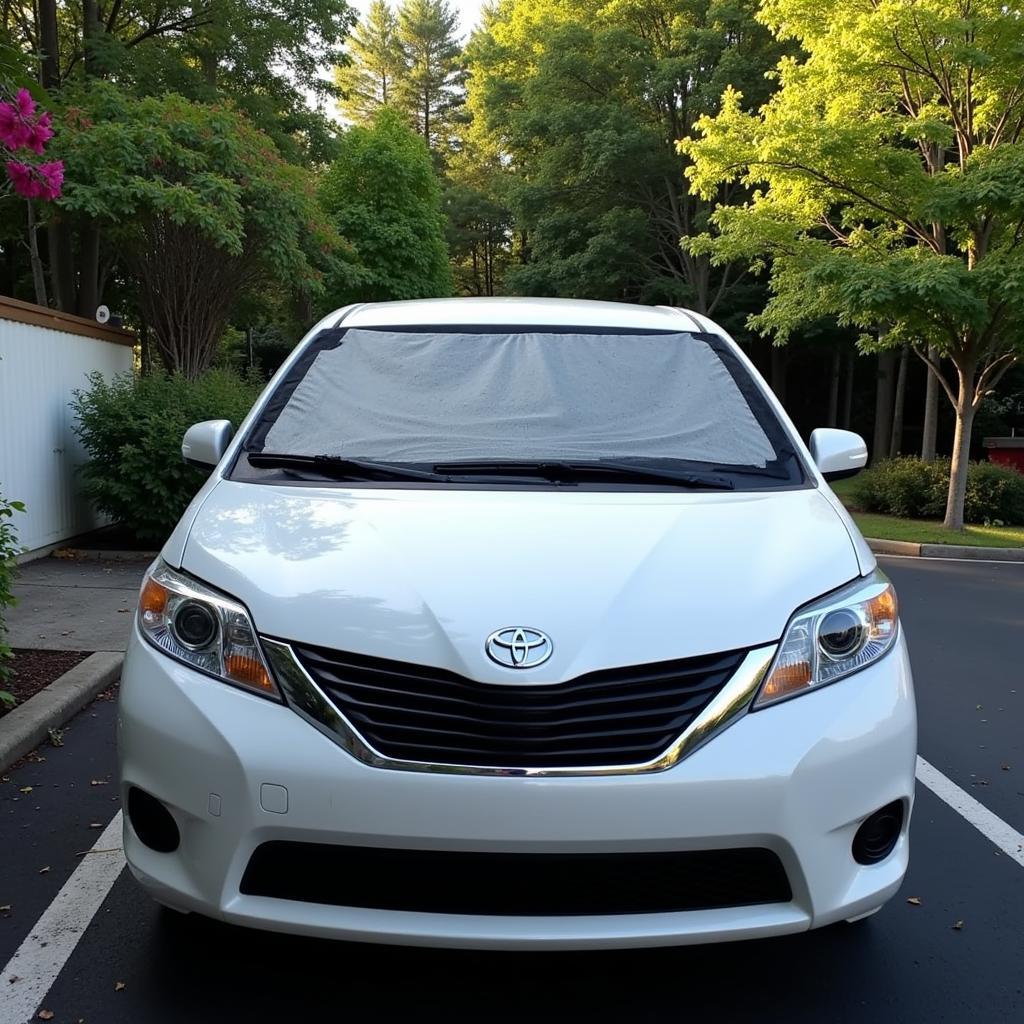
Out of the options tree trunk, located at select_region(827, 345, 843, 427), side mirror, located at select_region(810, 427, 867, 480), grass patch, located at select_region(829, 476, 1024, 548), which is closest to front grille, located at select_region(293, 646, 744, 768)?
side mirror, located at select_region(810, 427, 867, 480)

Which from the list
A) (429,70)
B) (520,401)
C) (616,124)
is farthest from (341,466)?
(429,70)

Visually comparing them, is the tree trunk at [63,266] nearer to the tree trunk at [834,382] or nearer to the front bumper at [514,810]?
the front bumper at [514,810]

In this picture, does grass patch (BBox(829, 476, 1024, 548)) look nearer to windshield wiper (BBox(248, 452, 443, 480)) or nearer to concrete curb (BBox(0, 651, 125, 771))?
concrete curb (BBox(0, 651, 125, 771))

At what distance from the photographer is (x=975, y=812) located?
3.90m

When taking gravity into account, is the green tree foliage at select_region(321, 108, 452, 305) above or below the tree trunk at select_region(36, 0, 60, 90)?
below

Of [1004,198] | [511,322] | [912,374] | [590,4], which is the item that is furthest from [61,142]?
[912,374]

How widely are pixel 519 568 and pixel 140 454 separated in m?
7.71

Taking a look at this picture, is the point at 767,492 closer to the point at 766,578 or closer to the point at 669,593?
the point at 766,578

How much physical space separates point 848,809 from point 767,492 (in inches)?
39.5

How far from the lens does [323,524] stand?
264 centimetres

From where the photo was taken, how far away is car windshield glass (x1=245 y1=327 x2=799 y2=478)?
3.20m

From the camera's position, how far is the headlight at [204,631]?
7.57ft

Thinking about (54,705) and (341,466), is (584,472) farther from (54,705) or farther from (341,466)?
(54,705)

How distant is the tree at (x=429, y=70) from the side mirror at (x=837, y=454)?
55.3 meters
